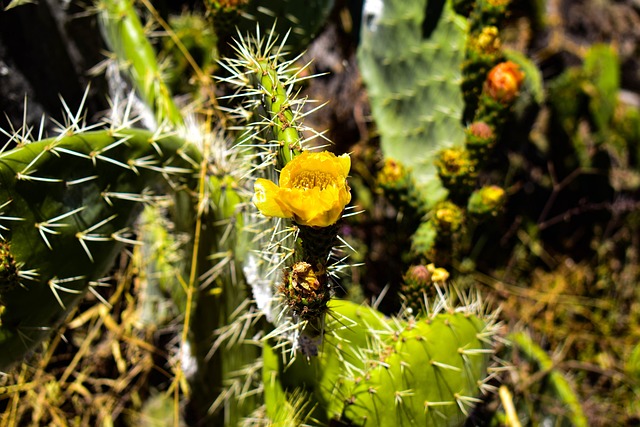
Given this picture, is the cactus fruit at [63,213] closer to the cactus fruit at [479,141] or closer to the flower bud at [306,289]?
the flower bud at [306,289]

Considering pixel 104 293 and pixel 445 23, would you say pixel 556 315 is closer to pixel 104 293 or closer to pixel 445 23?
pixel 445 23

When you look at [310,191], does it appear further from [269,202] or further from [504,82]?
[504,82]

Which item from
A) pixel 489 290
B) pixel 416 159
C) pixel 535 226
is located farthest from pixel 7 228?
pixel 535 226

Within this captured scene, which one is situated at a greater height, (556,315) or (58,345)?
(58,345)

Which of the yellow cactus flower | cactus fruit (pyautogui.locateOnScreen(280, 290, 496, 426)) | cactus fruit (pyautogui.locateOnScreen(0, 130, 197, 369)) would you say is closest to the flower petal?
the yellow cactus flower

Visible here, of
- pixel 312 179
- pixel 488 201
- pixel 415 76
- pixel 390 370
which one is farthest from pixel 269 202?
pixel 415 76

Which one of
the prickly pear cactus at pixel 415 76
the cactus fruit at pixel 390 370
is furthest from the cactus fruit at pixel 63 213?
the prickly pear cactus at pixel 415 76
